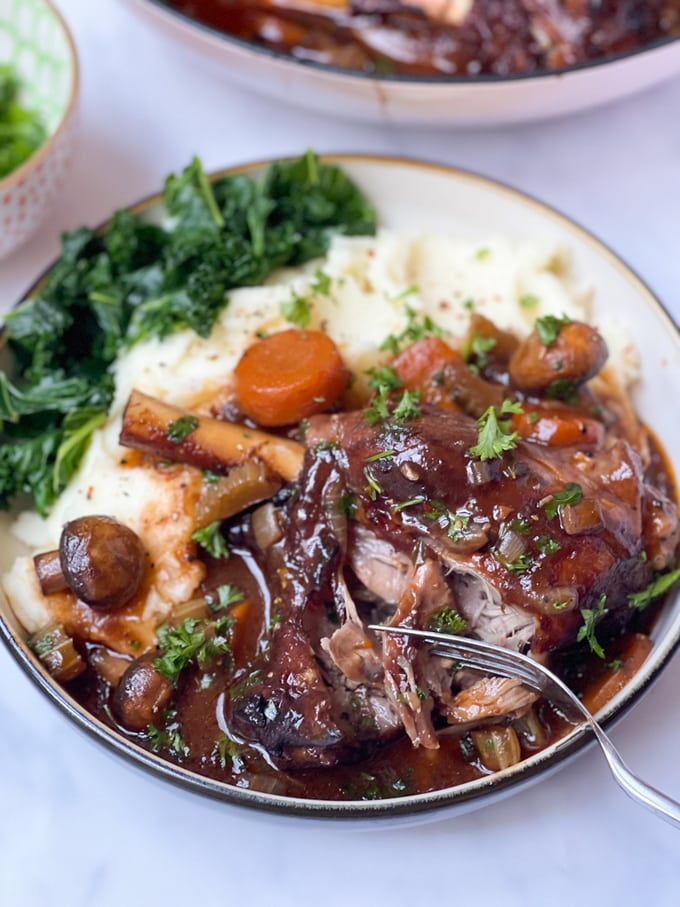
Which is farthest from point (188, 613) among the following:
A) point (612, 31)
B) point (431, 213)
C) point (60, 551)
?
point (612, 31)

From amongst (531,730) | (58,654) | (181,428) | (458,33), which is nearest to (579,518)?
(531,730)

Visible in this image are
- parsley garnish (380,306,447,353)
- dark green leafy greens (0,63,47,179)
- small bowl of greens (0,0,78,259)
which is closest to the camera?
parsley garnish (380,306,447,353)

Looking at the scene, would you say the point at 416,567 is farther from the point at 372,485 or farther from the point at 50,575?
the point at 50,575

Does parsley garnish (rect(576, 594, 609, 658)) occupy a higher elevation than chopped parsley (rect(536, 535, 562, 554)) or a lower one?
lower

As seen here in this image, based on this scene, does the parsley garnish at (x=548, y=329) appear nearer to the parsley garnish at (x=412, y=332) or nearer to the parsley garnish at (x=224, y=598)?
the parsley garnish at (x=412, y=332)

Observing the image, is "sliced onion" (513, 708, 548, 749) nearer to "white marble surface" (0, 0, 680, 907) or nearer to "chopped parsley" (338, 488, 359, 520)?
"white marble surface" (0, 0, 680, 907)

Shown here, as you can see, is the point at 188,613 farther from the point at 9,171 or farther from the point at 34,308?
Result: the point at 9,171

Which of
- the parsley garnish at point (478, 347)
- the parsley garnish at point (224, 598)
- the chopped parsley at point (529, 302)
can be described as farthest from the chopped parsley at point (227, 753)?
the chopped parsley at point (529, 302)

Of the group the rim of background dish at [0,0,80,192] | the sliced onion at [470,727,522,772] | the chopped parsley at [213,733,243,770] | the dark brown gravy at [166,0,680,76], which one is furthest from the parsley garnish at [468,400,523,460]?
the dark brown gravy at [166,0,680,76]
